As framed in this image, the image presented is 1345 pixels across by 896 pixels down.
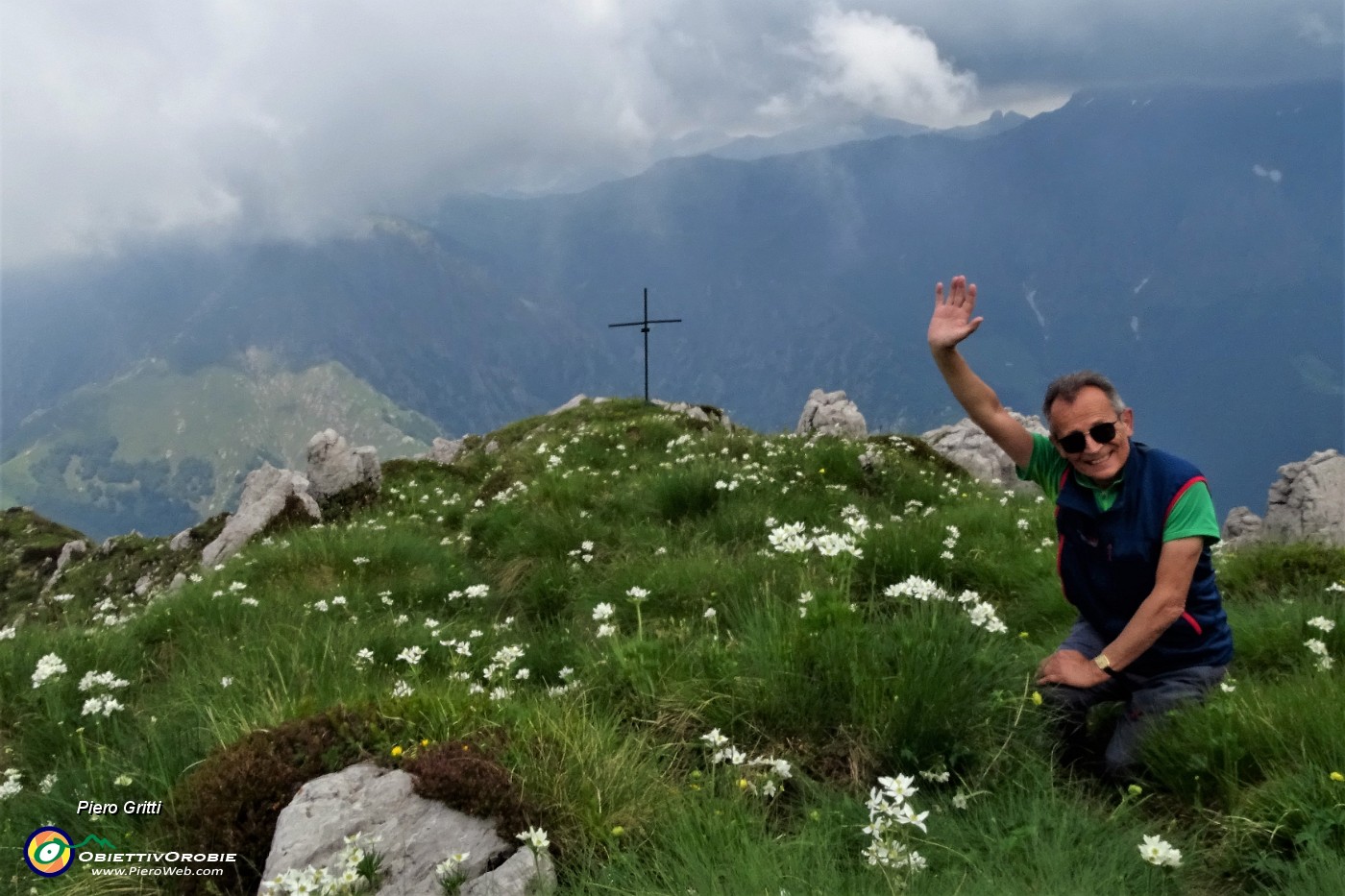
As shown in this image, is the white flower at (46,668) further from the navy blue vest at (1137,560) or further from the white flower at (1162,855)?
the navy blue vest at (1137,560)

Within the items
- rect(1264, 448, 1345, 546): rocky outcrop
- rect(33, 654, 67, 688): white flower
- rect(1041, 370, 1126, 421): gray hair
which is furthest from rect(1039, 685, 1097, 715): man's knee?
rect(1264, 448, 1345, 546): rocky outcrop

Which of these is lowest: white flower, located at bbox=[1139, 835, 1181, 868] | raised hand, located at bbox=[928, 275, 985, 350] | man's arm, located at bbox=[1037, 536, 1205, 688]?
white flower, located at bbox=[1139, 835, 1181, 868]

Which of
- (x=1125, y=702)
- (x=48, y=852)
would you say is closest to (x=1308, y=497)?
(x=1125, y=702)

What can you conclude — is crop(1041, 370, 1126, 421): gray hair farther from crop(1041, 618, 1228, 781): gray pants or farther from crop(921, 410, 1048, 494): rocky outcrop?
crop(921, 410, 1048, 494): rocky outcrop

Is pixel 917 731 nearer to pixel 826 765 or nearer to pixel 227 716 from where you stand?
pixel 826 765

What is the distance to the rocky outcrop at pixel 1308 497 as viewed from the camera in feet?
94.4

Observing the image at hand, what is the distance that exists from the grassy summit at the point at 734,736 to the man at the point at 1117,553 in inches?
13.3

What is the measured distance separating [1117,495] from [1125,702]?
152 cm

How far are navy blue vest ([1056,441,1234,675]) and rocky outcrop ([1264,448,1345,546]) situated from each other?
93.9ft

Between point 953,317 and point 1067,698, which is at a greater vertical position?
point 953,317

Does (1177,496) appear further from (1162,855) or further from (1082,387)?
(1162,855)

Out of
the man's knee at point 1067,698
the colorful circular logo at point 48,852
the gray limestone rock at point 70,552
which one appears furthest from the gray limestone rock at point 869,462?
the gray limestone rock at point 70,552

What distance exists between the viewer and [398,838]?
356 centimetres

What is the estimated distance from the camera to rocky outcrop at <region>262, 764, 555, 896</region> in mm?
3340
